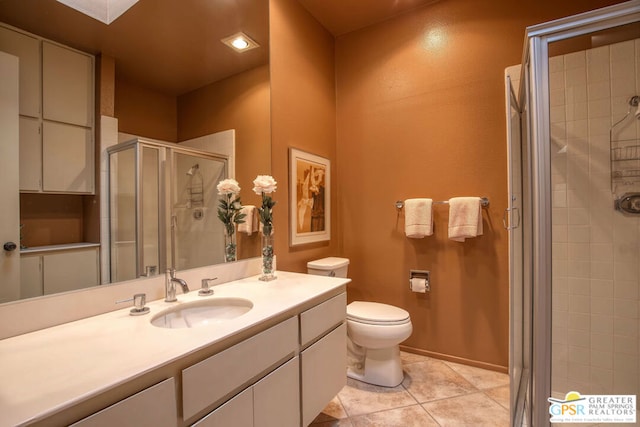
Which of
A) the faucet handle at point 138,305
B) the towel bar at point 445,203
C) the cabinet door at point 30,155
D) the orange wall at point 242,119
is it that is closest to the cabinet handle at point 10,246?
the cabinet door at point 30,155

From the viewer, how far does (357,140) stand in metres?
2.70

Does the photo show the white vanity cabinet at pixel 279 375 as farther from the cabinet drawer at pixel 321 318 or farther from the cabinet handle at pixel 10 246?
the cabinet handle at pixel 10 246

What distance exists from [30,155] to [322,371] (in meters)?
1.52

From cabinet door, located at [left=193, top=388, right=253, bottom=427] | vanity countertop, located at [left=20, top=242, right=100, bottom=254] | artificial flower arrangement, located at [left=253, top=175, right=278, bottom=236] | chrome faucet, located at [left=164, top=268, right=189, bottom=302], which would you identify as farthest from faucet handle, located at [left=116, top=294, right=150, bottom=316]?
artificial flower arrangement, located at [left=253, top=175, right=278, bottom=236]

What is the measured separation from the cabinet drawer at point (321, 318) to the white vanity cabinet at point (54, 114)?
3.47ft

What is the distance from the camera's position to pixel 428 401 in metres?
1.84

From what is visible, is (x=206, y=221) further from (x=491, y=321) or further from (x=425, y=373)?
(x=491, y=321)

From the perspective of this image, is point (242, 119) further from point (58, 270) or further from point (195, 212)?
point (58, 270)

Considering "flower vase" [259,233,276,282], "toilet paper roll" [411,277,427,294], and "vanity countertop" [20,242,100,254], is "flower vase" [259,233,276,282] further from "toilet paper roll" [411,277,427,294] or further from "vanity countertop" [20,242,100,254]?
"toilet paper roll" [411,277,427,294]

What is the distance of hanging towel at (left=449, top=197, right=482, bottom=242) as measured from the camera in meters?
2.07

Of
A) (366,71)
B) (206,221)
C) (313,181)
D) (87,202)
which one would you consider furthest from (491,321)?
(87,202)

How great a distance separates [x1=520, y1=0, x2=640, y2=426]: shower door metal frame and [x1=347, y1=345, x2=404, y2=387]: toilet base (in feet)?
2.85

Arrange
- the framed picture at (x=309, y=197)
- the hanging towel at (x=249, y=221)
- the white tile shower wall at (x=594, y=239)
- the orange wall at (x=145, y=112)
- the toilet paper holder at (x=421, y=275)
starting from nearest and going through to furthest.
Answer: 1. the orange wall at (x=145, y=112)
2. the white tile shower wall at (x=594, y=239)
3. the hanging towel at (x=249, y=221)
4. the framed picture at (x=309, y=197)
5. the toilet paper holder at (x=421, y=275)

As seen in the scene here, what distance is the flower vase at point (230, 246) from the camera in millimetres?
1766
